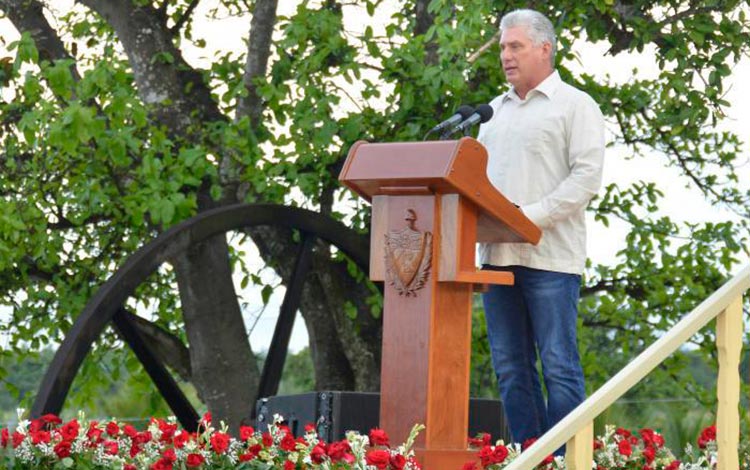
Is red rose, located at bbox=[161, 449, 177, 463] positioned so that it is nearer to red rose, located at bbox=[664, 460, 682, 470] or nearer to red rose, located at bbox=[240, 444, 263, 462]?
red rose, located at bbox=[240, 444, 263, 462]

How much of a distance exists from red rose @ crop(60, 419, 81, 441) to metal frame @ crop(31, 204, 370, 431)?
166 cm

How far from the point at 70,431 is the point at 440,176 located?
120 centimetres

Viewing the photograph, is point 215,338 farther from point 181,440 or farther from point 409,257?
point 409,257

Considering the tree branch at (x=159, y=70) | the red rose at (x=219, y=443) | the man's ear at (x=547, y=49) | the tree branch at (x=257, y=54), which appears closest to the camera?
the red rose at (x=219, y=443)

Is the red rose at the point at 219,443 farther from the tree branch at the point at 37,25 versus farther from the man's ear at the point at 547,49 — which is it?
the tree branch at the point at 37,25

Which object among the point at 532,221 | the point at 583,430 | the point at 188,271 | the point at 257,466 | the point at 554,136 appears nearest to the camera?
the point at 583,430

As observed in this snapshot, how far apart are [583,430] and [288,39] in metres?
4.27

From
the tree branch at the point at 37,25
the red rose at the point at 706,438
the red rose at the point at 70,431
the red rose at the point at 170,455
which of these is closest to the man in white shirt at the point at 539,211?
the red rose at the point at 706,438

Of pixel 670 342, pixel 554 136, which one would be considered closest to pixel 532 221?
pixel 554 136

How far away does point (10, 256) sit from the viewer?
652 cm

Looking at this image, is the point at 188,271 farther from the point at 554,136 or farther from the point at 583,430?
the point at 583,430

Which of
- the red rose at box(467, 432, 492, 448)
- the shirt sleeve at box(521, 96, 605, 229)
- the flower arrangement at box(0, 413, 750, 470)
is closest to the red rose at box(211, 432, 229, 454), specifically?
the flower arrangement at box(0, 413, 750, 470)

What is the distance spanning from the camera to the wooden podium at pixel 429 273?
3445mm

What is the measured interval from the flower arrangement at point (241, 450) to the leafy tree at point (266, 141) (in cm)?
244
